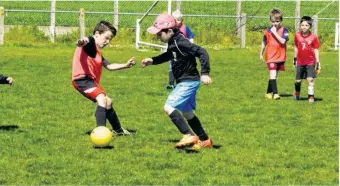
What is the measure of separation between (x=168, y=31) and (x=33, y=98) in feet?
21.8

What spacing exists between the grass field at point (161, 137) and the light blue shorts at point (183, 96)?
606mm

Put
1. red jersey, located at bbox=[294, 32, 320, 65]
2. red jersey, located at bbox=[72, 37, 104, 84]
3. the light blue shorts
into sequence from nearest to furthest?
the light blue shorts → red jersey, located at bbox=[72, 37, 104, 84] → red jersey, located at bbox=[294, 32, 320, 65]

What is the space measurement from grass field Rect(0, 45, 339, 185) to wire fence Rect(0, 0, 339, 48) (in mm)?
17785

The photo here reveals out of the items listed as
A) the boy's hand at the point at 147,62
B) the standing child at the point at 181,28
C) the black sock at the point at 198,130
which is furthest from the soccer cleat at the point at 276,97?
the boy's hand at the point at 147,62

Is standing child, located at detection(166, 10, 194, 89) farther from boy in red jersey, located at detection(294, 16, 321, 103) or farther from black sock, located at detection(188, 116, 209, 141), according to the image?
black sock, located at detection(188, 116, 209, 141)

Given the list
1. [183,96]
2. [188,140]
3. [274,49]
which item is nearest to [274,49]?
[274,49]

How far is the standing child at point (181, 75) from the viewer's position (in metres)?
10.7

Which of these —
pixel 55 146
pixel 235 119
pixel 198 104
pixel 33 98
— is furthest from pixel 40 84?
pixel 55 146

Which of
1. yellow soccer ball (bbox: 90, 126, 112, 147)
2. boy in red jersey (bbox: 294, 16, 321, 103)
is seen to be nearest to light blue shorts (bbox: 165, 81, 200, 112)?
yellow soccer ball (bbox: 90, 126, 112, 147)

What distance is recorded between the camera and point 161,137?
1188 cm

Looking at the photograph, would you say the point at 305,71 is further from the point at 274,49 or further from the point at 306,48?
the point at 274,49

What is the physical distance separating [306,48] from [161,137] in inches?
242

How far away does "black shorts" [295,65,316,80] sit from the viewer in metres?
17.1

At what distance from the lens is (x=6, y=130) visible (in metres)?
12.3
